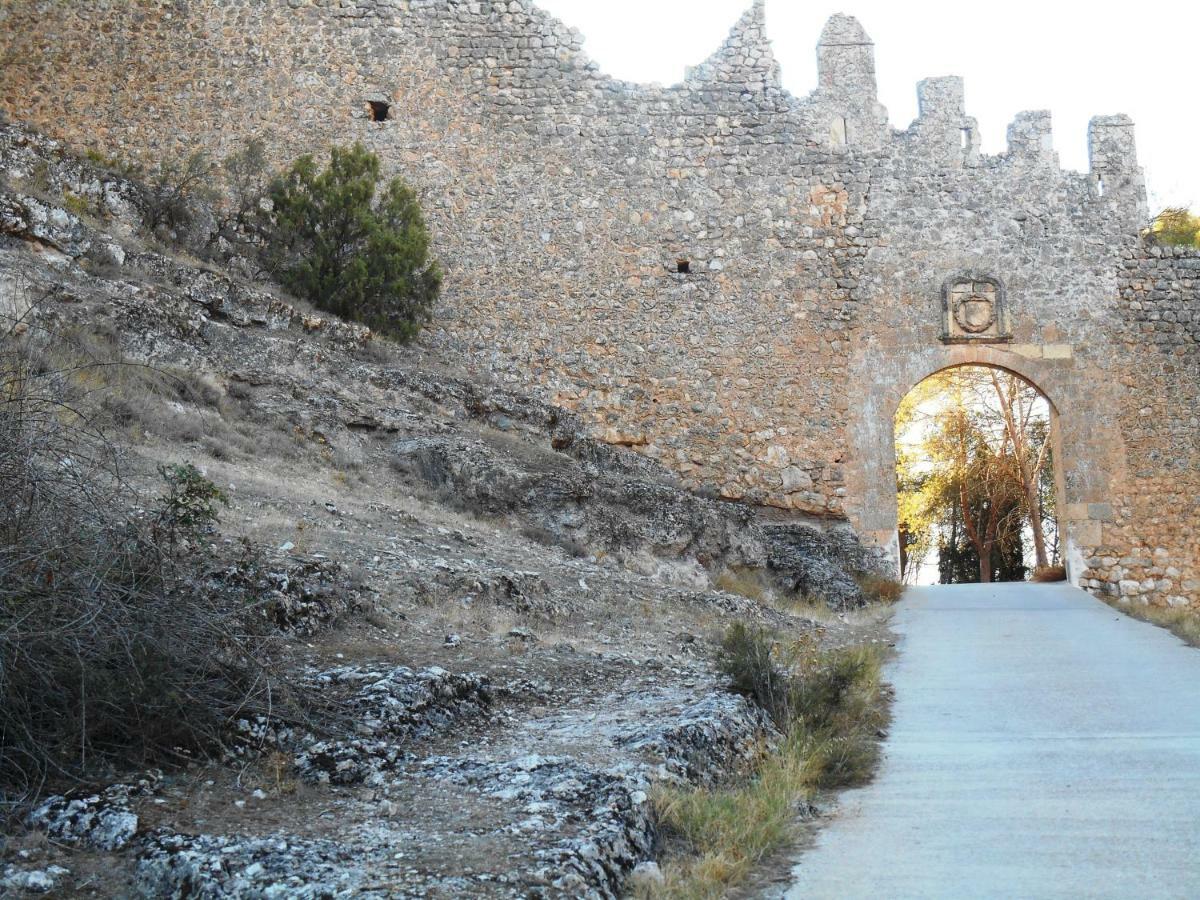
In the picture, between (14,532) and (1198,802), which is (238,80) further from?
→ (1198,802)

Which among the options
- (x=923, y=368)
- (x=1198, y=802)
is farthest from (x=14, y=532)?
(x=923, y=368)

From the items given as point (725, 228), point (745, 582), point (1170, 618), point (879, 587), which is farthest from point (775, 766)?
point (725, 228)

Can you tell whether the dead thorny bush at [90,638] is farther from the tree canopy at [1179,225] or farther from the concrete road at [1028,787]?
the tree canopy at [1179,225]

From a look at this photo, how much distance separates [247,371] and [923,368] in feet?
27.5

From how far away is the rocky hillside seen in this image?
3.60 metres

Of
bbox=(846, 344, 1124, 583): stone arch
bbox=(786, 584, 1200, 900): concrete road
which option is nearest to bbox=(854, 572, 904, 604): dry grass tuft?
bbox=(846, 344, 1124, 583): stone arch

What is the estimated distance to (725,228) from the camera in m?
15.1

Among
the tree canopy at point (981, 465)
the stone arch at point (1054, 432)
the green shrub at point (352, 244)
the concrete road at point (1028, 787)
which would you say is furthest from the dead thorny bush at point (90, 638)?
the tree canopy at point (981, 465)

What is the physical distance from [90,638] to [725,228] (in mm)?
12065

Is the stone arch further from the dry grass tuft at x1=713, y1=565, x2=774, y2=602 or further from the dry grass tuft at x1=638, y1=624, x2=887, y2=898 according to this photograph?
the dry grass tuft at x1=638, y1=624, x2=887, y2=898

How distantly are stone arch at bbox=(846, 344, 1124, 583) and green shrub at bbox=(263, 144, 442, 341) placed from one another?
18.2 ft

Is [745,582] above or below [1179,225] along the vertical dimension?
below

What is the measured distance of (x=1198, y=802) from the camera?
444cm

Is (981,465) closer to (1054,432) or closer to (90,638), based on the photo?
(1054,432)
